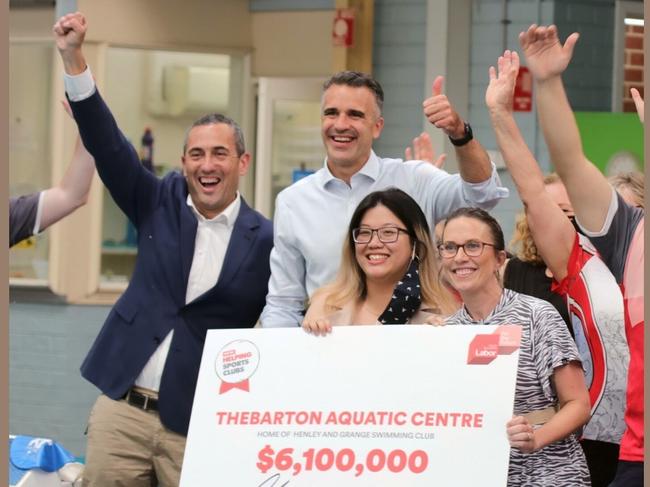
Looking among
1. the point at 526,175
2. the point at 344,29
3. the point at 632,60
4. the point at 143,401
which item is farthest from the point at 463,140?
the point at 632,60

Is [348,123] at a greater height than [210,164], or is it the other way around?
[348,123]

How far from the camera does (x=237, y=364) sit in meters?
4.36

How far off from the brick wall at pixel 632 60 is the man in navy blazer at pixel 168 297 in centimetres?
524

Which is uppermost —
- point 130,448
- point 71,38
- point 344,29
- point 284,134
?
point 344,29

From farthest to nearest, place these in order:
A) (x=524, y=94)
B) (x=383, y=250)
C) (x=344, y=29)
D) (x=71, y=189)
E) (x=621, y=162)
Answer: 1. (x=344, y=29)
2. (x=524, y=94)
3. (x=621, y=162)
4. (x=71, y=189)
5. (x=383, y=250)

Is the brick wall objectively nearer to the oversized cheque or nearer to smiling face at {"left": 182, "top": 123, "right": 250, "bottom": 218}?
smiling face at {"left": 182, "top": 123, "right": 250, "bottom": 218}

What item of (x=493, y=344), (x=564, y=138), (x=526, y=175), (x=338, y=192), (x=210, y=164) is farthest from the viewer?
(x=210, y=164)

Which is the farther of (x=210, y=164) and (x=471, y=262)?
(x=210, y=164)

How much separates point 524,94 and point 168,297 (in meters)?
4.81

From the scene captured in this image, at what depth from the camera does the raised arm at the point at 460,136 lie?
4488 mm

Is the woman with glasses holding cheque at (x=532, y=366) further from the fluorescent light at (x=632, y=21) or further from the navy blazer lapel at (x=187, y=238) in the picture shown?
the fluorescent light at (x=632, y=21)

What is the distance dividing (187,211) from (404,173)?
852 mm

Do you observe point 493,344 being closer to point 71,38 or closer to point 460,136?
point 460,136

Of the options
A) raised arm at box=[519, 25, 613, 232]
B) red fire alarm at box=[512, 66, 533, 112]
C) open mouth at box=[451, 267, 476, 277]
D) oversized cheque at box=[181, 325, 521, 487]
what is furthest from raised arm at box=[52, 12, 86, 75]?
red fire alarm at box=[512, 66, 533, 112]
